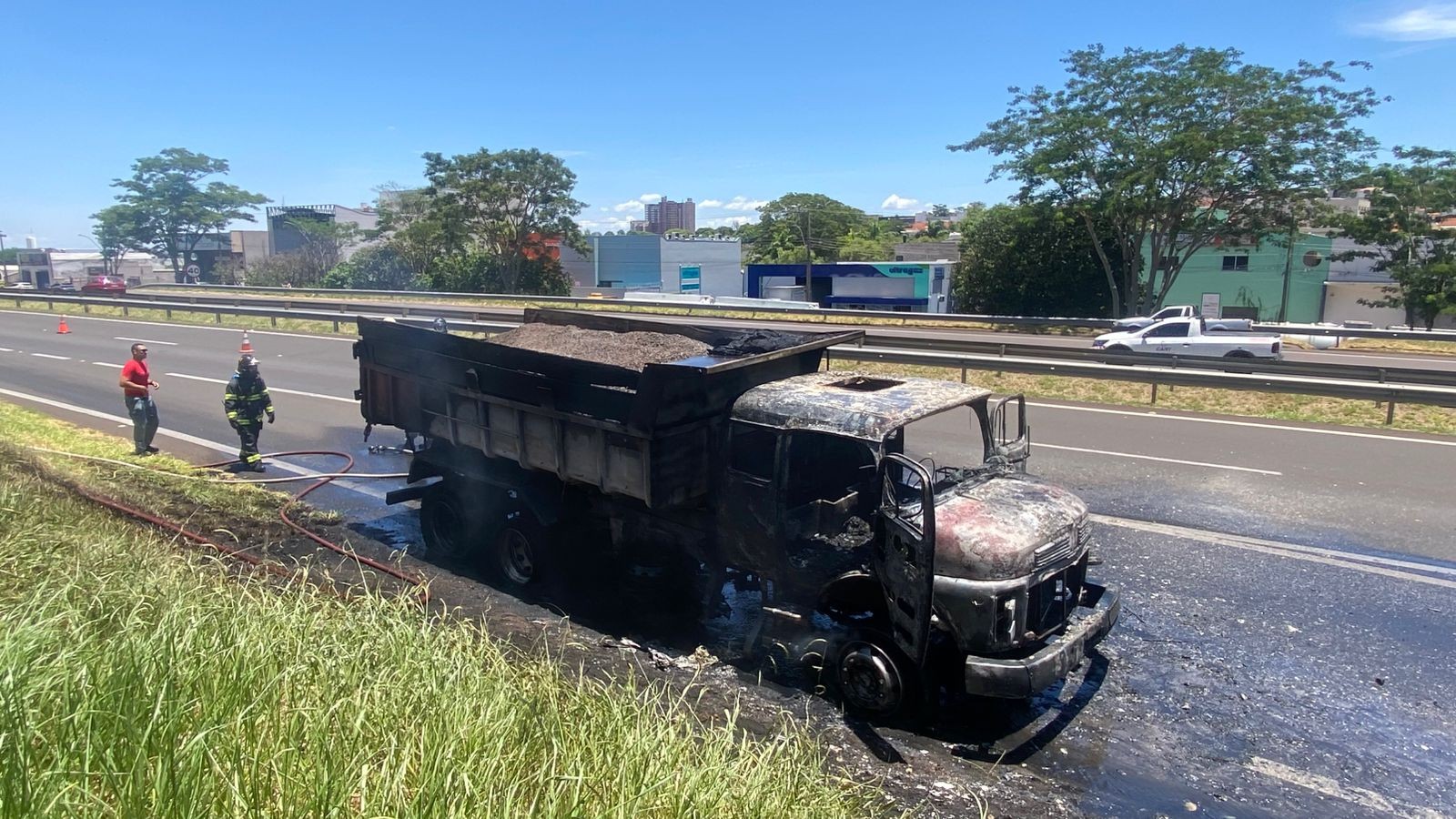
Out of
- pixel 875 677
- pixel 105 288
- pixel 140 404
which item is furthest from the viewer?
pixel 105 288

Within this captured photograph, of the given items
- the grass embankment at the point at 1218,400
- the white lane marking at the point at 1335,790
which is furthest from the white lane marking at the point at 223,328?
the white lane marking at the point at 1335,790

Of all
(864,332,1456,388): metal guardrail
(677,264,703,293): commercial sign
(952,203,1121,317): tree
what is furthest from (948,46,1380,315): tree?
(677,264,703,293): commercial sign

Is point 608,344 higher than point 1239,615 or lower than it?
higher

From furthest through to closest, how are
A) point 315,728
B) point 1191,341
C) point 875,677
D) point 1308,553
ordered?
point 1191,341, point 1308,553, point 875,677, point 315,728

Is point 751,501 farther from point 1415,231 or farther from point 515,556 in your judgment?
point 1415,231

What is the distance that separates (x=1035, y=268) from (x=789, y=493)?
35.3 metres

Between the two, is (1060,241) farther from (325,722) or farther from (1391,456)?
(325,722)

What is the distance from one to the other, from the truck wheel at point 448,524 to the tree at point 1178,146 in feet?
88.5

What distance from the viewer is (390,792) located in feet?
9.98

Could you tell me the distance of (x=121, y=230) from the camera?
203 feet

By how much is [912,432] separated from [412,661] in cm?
353

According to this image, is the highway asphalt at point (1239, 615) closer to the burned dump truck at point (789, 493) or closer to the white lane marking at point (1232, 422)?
the white lane marking at point (1232, 422)

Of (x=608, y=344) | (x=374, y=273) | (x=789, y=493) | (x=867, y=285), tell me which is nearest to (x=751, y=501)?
(x=789, y=493)

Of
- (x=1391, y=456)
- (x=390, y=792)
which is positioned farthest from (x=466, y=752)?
(x=1391, y=456)
